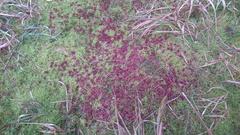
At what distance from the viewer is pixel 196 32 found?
5.28 feet

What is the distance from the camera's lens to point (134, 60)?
1.55 metres

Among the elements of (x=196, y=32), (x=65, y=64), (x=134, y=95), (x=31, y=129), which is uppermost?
(x=196, y=32)

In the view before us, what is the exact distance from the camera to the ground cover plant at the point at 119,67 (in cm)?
139

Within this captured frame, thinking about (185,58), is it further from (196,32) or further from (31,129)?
(31,129)

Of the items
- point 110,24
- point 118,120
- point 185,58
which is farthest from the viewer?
point 110,24

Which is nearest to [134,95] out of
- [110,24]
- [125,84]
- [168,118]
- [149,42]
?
[125,84]

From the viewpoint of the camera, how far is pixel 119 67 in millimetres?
1532

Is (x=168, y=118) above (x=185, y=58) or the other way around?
the other way around

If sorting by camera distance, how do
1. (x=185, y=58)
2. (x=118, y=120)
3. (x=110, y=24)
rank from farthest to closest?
(x=110, y=24)
(x=185, y=58)
(x=118, y=120)

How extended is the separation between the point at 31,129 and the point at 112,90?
38 centimetres

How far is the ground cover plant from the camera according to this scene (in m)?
1.39

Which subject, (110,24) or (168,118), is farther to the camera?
(110,24)

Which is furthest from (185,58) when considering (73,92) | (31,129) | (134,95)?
(31,129)

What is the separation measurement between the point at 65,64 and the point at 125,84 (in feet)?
A: 0.99
